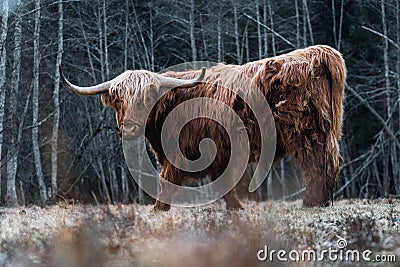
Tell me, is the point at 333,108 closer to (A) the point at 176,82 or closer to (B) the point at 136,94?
(A) the point at 176,82

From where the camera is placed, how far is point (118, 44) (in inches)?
708

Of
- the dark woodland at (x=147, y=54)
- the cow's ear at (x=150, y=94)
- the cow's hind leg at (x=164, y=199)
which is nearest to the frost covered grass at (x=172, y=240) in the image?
the cow's hind leg at (x=164, y=199)

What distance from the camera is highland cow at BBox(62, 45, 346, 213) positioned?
7.36 meters

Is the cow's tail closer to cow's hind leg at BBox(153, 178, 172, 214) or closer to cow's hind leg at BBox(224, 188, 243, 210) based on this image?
cow's hind leg at BBox(224, 188, 243, 210)

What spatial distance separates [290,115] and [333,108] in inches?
22.3

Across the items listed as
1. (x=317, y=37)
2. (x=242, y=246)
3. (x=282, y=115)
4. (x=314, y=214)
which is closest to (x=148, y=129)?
(x=282, y=115)

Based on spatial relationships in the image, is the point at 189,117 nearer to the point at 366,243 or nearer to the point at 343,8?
the point at 366,243

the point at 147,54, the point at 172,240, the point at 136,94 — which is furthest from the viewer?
the point at 147,54

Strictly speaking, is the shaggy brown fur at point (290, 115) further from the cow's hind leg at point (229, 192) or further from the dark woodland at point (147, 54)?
the dark woodland at point (147, 54)

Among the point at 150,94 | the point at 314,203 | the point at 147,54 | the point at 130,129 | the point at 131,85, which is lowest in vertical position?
the point at 314,203

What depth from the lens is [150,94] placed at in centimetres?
755

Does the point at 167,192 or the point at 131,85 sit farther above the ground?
the point at 131,85

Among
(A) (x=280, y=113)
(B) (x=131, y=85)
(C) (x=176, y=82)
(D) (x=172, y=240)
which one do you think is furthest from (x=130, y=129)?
(D) (x=172, y=240)

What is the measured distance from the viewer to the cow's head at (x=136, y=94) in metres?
7.43
